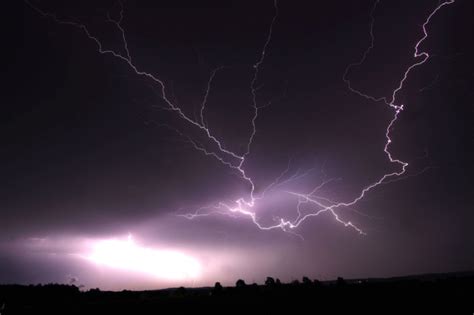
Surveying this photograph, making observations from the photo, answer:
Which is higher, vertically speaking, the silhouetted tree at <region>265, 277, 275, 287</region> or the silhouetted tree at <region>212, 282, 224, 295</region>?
the silhouetted tree at <region>265, 277, 275, 287</region>

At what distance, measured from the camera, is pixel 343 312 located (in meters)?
12.0

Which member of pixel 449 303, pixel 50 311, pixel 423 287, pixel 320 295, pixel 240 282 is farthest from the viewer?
pixel 240 282

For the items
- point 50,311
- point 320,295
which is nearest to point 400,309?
point 320,295

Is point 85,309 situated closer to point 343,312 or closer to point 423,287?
point 343,312

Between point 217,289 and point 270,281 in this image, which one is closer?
point 217,289

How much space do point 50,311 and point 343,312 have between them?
10615 millimetres

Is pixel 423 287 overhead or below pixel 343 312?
overhead

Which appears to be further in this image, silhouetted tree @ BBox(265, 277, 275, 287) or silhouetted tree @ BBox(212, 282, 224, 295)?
silhouetted tree @ BBox(265, 277, 275, 287)

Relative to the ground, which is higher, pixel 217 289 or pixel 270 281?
pixel 270 281

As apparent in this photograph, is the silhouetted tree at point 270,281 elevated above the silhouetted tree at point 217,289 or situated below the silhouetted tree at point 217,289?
above

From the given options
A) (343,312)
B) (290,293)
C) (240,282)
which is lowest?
(343,312)

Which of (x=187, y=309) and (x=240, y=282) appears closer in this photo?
(x=187, y=309)

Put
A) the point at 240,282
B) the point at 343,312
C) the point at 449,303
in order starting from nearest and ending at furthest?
the point at 343,312 → the point at 449,303 → the point at 240,282

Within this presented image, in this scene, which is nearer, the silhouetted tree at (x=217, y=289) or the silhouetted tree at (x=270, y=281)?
the silhouetted tree at (x=217, y=289)
